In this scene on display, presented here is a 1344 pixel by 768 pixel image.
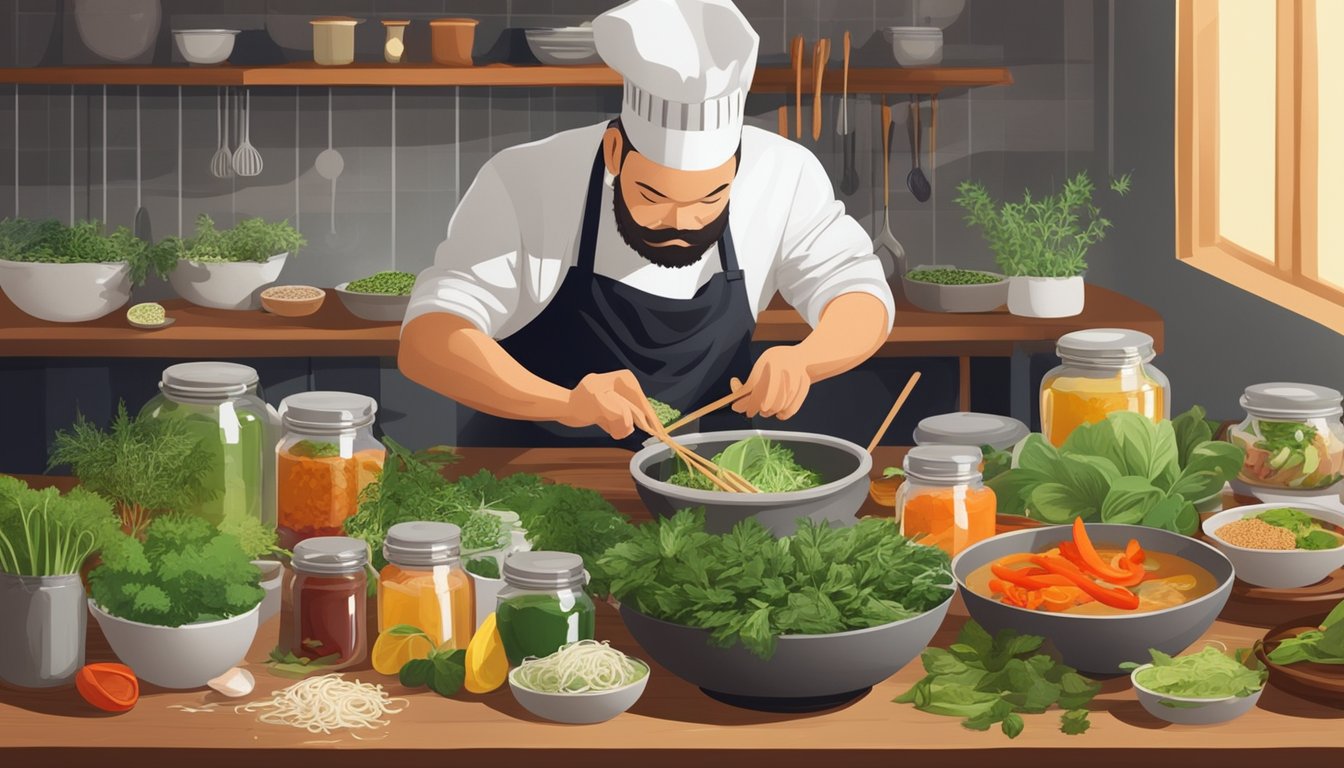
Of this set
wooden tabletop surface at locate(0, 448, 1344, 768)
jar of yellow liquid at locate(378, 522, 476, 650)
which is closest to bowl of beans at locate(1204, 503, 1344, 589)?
wooden tabletop surface at locate(0, 448, 1344, 768)

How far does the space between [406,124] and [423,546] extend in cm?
339

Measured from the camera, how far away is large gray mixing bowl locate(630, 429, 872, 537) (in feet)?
6.33

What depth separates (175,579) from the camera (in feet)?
5.29

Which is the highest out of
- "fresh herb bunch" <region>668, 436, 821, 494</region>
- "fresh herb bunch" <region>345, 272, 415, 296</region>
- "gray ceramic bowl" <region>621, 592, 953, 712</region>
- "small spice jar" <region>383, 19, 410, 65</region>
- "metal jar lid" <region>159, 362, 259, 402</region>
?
"small spice jar" <region>383, 19, 410, 65</region>

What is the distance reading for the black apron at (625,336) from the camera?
3.08 m

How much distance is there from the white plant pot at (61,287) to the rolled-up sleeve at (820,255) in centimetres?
185

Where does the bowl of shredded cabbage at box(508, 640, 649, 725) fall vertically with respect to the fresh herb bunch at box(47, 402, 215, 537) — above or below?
below

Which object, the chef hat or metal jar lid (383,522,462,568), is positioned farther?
the chef hat

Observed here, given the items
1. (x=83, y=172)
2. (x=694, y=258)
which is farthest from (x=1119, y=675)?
(x=83, y=172)

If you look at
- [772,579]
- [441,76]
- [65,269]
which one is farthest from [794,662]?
[441,76]

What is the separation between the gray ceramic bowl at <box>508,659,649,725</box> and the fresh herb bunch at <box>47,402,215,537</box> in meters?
0.61

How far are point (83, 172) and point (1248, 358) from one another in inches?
131

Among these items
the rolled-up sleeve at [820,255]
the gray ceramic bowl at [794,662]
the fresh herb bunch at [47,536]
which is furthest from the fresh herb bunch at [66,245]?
the gray ceramic bowl at [794,662]

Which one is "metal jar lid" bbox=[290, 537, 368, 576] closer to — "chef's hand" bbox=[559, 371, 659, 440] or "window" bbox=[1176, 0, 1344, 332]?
"chef's hand" bbox=[559, 371, 659, 440]
